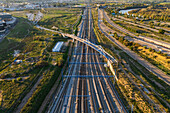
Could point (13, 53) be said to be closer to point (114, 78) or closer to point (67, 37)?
point (67, 37)

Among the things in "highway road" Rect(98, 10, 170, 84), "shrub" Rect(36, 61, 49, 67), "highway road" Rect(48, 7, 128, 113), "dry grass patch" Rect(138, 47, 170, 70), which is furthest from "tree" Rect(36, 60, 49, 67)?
"dry grass patch" Rect(138, 47, 170, 70)

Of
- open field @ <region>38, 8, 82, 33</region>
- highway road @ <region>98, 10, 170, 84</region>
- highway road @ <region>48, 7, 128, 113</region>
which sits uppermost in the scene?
open field @ <region>38, 8, 82, 33</region>

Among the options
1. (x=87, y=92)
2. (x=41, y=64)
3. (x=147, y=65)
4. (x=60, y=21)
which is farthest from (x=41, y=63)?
(x=60, y=21)

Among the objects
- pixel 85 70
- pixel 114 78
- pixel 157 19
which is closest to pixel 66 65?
pixel 85 70

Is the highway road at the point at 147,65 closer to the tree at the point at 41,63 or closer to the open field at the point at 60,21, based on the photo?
the tree at the point at 41,63

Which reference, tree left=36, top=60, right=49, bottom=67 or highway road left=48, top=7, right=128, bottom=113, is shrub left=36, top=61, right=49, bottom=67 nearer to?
tree left=36, top=60, right=49, bottom=67

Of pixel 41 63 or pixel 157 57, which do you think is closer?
pixel 41 63

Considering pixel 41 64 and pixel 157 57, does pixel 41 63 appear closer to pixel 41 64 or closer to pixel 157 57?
pixel 41 64

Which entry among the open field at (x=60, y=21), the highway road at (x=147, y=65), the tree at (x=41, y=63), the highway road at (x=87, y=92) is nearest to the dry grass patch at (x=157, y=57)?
the highway road at (x=147, y=65)
